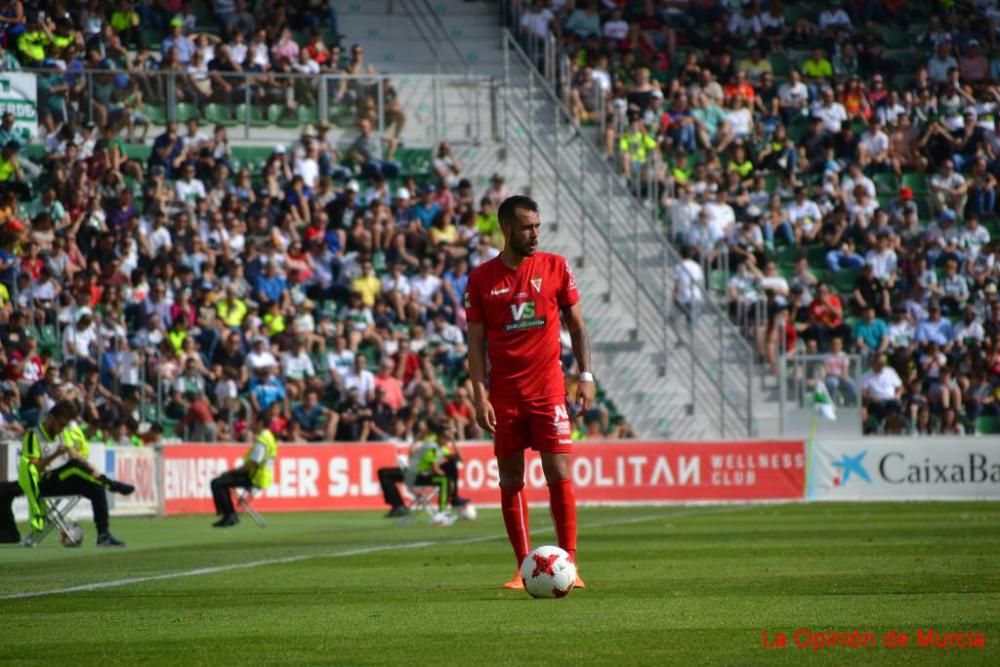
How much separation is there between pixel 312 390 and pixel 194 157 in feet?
18.5

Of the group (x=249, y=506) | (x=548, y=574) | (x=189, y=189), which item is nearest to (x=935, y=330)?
(x=189, y=189)

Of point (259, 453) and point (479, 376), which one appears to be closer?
point (479, 376)

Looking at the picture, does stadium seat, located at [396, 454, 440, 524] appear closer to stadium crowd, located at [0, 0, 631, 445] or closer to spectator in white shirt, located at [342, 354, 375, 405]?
spectator in white shirt, located at [342, 354, 375, 405]

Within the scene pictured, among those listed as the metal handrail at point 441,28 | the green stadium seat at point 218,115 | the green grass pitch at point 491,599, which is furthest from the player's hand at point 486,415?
the metal handrail at point 441,28

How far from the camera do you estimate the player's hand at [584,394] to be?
11.5 meters

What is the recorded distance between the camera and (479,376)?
38.3 feet

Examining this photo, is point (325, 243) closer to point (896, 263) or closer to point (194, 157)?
point (194, 157)

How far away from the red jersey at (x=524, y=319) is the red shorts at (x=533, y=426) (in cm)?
6

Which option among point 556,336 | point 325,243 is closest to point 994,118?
point 325,243

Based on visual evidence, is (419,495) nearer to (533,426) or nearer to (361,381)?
(361,381)

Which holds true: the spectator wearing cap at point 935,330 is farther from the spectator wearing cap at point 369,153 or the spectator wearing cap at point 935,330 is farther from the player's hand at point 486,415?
the player's hand at point 486,415

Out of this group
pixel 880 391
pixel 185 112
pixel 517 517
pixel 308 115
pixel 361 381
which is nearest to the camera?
pixel 517 517

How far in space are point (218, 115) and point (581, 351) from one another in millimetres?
23964

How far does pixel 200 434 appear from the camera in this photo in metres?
29.2
